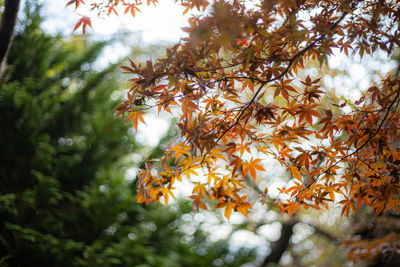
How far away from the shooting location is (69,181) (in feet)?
9.14

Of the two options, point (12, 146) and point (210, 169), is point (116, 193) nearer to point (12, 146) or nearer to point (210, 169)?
point (12, 146)

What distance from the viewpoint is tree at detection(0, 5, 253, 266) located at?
2.24m

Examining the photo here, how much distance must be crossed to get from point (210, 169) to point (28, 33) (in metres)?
3.40

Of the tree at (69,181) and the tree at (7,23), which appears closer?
the tree at (7,23)

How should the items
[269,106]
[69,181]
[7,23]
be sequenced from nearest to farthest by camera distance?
1. [269,106]
2. [7,23]
3. [69,181]

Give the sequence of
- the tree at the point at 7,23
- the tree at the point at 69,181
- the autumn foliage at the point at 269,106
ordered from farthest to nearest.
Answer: the tree at the point at 69,181, the tree at the point at 7,23, the autumn foliage at the point at 269,106

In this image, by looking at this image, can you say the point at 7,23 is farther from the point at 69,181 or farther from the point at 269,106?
the point at 69,181

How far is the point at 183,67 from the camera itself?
2.45ft

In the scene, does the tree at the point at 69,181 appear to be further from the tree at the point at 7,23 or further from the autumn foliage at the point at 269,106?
the autumn foliage at the point at 269,106

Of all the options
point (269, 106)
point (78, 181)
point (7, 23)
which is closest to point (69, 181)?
point (78, 181)

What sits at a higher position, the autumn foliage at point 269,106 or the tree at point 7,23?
the tree at point 7,23

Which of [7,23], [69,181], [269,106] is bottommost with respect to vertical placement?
[269,106]

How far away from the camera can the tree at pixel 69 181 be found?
2.24 m

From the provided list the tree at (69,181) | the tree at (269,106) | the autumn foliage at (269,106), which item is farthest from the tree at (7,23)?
the tree at (69,181)
